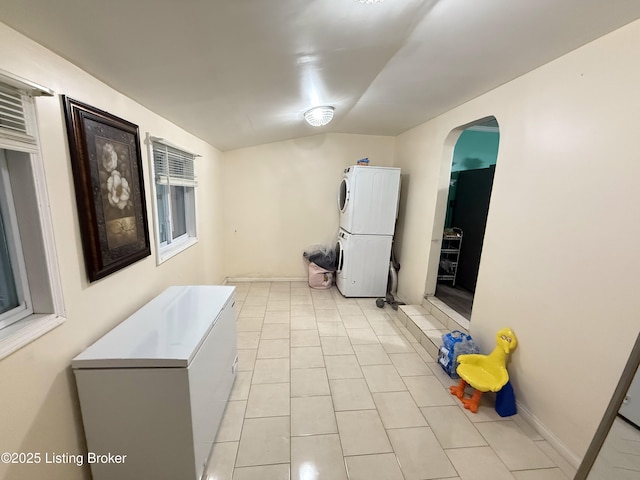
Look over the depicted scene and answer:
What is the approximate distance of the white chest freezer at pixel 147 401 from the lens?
1.15 metres

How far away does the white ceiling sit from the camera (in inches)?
38.2

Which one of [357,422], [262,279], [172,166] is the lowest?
[357,422]

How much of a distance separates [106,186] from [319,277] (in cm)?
309

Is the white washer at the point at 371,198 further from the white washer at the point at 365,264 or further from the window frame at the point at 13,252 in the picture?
the window frame at the point at 13,252

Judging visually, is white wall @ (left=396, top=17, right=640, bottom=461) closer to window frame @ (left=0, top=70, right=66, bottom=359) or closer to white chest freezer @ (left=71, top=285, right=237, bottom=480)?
white chest freezer @ (left=71, top=285, right=237, bottom=480)

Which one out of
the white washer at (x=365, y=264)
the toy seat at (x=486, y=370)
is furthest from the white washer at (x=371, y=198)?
the toy seat at (x=486, y=370)

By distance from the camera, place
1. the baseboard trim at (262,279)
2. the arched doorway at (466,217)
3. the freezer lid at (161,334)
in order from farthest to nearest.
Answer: the baseboard trim at (262,279), the arched doorway at (466,217), the freezer lid at (161,334)

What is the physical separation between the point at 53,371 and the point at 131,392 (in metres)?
0.32

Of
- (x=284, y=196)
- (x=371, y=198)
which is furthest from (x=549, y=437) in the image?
(x=284, y=196)

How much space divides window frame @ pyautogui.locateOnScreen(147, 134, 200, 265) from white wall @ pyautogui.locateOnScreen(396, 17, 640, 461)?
2727 millimetres

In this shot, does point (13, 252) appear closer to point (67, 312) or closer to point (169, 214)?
point (67, 312)

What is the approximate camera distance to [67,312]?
1187 mm

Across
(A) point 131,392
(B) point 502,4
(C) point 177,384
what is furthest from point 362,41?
(A) point 131,392

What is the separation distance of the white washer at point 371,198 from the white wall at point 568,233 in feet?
4.50
